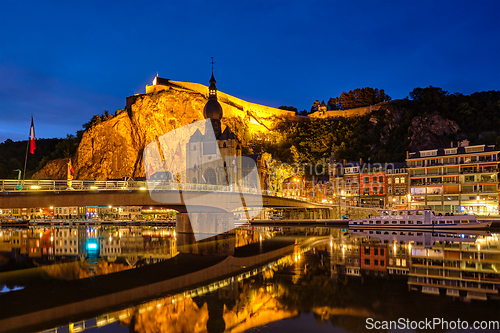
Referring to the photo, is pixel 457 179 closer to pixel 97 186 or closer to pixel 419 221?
pixel 419 221

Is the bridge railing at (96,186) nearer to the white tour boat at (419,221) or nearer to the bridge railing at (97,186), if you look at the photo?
the bridge railing at (97,186)

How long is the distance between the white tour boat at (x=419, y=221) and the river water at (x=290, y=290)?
950 inches

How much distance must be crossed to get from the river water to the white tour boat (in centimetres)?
2412

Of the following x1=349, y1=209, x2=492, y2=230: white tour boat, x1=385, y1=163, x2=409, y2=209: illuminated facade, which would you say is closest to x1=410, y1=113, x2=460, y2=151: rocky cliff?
x1=385, y1=163, x2=409, y2=209: illuminated facade

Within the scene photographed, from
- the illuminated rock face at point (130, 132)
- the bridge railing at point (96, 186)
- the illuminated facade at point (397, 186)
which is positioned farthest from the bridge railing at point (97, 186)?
the illuminated rock face at point (130, 132)

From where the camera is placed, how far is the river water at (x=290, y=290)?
1497cm

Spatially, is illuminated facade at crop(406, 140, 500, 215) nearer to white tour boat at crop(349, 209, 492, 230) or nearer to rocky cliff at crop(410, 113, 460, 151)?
white tour boat at crop(349, 209, 492, 230)

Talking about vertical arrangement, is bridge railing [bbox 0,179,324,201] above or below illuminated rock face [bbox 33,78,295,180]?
below

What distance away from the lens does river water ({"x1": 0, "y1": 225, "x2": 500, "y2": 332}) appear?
15.0 metres

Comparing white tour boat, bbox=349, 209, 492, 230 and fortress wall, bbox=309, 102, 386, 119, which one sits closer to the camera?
white tour boat, bbox=349, 209, 492, 230

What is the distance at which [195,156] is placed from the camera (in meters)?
102

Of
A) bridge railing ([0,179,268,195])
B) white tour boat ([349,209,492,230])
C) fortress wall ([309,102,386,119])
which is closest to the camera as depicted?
bridge railing ([0,179,268,195])

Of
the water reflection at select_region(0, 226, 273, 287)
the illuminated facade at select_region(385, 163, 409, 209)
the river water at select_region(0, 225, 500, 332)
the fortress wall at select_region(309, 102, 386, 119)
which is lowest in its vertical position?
the water reflection at select_region(0, 226, 273, 287)

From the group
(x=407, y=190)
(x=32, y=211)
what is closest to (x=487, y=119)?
(x=407, y=190)
